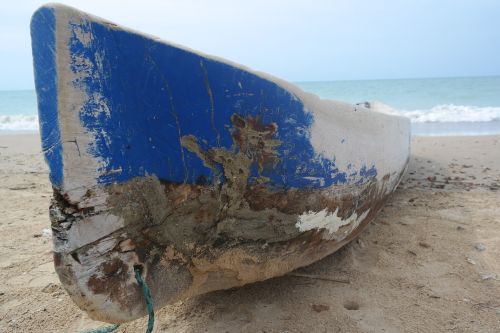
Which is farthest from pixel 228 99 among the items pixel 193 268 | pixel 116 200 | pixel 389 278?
pixel 389 278

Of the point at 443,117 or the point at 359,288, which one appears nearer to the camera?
the point at 359,288

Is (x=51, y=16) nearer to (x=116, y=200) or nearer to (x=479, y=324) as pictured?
(x=116, y=200)

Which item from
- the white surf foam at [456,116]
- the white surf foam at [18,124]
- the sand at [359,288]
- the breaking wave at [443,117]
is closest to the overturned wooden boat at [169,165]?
the sand at [359,288]

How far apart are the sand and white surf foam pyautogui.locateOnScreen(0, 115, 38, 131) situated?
1156 centimetres

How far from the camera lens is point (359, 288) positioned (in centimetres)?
194

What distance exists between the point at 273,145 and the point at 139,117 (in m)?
0.55

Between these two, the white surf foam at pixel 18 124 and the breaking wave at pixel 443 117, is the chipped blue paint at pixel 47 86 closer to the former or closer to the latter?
the breaking wave at pixel 443 117

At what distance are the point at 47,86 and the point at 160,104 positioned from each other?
14.1 inches

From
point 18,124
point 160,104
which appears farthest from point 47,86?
point 18,124

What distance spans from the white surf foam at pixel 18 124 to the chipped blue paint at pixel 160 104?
43.2ft

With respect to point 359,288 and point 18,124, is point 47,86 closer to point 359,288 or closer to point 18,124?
point 359,288

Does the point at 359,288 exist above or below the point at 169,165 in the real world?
below

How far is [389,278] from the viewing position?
2027 millimetres

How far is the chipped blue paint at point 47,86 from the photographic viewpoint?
1.15m
